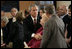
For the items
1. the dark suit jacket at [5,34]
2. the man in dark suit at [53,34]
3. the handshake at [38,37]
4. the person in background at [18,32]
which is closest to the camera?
the man in dark suit at [53,34]

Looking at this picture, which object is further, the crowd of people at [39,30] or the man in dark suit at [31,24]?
the man in dark suit at [31,24]

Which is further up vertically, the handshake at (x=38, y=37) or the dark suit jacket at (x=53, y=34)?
the dark suit jacket at (x=53, y=34)

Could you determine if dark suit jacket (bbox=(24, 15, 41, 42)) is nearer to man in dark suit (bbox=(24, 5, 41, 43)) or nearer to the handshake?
man in dark suit (bbox=(24, 5, 41, 43))

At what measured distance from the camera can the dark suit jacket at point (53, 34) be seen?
2.89 metres

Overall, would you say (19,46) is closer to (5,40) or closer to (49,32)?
(5,40)

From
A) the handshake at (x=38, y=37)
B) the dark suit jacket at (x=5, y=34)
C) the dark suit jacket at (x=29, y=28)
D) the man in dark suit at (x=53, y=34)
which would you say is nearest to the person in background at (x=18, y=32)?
the dark suit jacket at (x=29, y=28)

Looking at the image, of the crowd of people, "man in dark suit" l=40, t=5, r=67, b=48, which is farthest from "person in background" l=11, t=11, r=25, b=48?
"man in dark suit" l=40, t=5, r=67, b=48

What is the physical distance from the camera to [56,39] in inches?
116

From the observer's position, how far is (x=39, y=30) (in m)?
3.72

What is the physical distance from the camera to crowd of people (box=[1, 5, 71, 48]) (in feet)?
9.61

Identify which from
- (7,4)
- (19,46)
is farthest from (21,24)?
(7,4)

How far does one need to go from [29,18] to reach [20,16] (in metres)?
0.32

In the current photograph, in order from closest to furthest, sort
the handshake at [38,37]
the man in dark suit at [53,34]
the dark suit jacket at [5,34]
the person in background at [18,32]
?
the man in dark suit at [53,34] < the handshake at [38,37] < the person in background at [18,32] < the dark suit jacket at [5,34]

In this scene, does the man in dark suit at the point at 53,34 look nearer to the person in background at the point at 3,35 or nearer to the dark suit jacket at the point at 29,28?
the dark suit jacket at the point at 29,28
